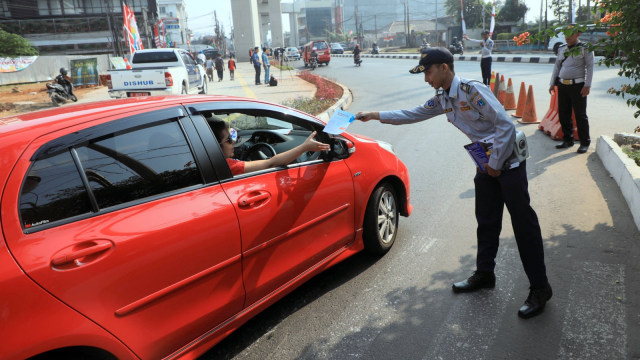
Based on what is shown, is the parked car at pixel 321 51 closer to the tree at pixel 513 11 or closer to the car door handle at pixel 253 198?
the car door handle at pixel 253 198

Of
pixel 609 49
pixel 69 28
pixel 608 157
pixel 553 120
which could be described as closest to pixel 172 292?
pixel 609 49

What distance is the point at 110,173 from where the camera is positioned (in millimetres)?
2203

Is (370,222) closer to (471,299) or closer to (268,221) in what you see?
(471,299)

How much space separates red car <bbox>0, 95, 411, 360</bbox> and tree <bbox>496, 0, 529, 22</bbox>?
62.3m

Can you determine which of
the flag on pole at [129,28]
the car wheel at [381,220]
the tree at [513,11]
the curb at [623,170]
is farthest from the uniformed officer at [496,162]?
the tree at [513,11]

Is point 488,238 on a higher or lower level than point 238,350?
higher

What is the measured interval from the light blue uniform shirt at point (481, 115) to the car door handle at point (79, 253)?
2171mm

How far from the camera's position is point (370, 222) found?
3668 millimetres

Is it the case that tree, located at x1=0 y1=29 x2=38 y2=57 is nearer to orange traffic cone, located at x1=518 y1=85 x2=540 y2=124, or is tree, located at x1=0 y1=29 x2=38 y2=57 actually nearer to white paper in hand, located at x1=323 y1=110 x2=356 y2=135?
orange traffic cone, located at x1=518 y1=85 x2=540 y2=124

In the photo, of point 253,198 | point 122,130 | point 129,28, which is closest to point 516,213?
point 253,198

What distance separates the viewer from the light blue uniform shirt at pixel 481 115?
2.79 metres

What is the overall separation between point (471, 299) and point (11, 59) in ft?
111

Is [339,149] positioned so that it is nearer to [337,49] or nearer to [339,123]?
[339,123]

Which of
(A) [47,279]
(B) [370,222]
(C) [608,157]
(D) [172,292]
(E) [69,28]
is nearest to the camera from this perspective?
(A) [47,279]
